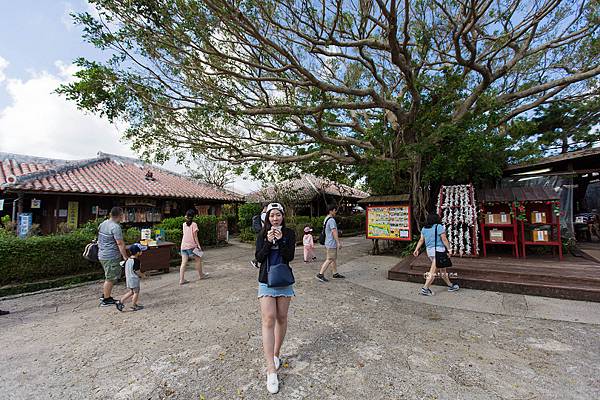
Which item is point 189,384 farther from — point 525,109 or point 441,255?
point 525,109

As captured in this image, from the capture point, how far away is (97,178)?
11586mm

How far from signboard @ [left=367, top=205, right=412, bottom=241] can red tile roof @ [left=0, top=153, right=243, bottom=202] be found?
975 cm

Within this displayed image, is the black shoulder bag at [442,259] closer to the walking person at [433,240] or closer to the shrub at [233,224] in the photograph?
the walking person at [433,240]

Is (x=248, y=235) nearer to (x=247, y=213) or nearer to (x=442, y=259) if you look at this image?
(x=247, y=213)

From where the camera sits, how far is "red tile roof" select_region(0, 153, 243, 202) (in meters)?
9.30

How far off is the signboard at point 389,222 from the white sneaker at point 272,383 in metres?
7.04

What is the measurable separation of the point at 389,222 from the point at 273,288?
714cm

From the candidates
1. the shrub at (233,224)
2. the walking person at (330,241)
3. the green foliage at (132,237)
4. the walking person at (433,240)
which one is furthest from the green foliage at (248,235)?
the walking person at (433,240)

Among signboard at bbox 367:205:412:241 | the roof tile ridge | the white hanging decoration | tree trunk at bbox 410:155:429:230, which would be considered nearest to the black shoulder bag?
the white hanging decoration

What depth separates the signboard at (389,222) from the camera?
8.59 m

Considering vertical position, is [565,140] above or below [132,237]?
above

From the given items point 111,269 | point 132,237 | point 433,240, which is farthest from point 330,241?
point 132,237

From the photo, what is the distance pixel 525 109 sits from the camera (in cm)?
970

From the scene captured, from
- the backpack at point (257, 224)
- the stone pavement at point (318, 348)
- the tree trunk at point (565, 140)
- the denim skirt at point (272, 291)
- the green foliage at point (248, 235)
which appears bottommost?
the stone pavement at point (318, 348)
